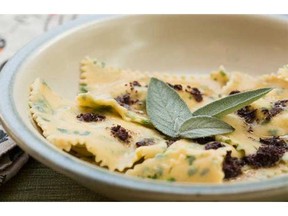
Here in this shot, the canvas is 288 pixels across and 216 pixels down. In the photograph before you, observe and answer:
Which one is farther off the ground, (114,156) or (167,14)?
(167,14)

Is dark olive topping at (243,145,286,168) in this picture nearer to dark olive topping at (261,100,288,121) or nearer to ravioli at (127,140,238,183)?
ravioli at (127,140,238,183)

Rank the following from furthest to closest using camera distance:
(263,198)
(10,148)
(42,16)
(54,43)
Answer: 1. (42,16)
2. (54,43)
3. (10,148)
4. (263,198)

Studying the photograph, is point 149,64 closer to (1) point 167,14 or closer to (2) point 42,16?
(1) point 167,14

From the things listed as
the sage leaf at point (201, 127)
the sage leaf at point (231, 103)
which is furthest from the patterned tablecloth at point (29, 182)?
the sage leaf at point (231, 103)

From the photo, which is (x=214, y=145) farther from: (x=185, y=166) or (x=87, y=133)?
(x=87, y=133)

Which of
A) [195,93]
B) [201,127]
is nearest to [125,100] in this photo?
[195,93]

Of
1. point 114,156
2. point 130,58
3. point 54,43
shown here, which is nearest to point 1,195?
point 114,156

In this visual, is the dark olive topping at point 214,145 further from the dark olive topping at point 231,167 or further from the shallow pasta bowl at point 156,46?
the shallow pasta bowl at point 156,46
